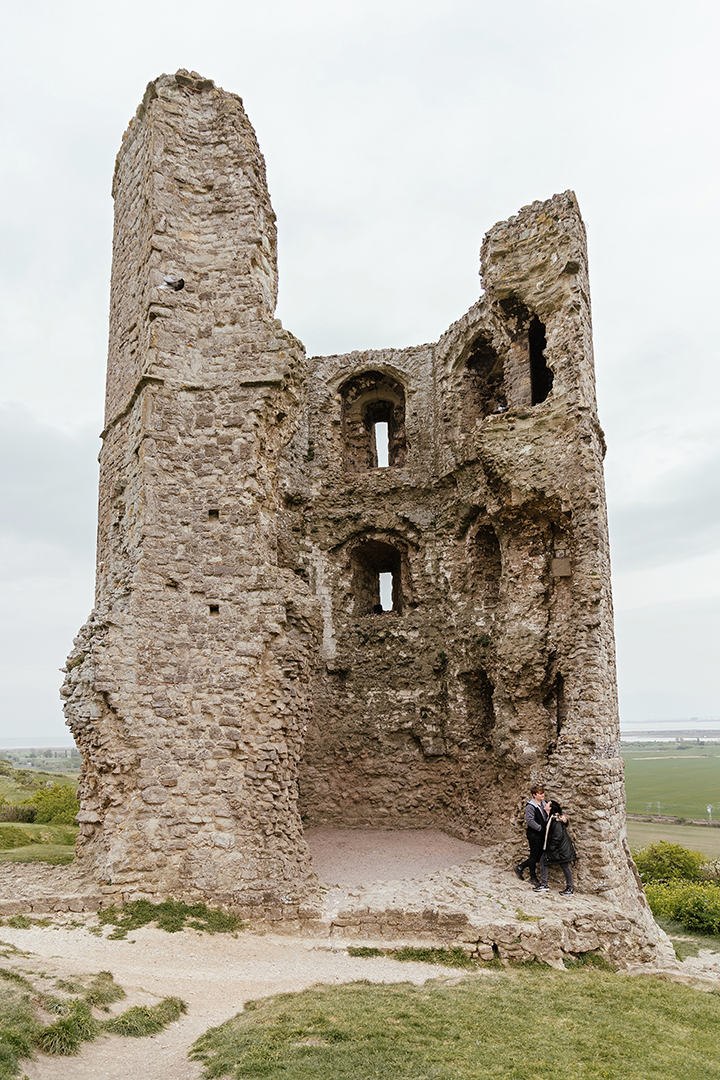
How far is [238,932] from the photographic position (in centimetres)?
852

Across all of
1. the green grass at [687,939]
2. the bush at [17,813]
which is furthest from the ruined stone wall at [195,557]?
the green grass at [687,939]

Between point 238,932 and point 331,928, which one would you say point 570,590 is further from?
point 238,932

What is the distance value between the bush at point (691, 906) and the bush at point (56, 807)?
12.4 metres

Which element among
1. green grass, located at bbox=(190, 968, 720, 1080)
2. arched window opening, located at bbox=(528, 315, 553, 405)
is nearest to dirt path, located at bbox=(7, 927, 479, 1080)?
green grass, located at bbox=(190, 968, 720, 1080)

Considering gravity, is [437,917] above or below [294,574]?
below

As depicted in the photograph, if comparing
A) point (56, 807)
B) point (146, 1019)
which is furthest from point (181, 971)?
point (56, 807)

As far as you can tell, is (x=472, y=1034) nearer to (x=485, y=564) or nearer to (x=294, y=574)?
(x=294, y=574)

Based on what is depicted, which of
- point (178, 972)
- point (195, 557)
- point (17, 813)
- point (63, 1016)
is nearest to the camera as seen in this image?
point (63, 1016)

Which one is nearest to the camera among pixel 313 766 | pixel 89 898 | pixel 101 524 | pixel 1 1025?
pixel 1 1025

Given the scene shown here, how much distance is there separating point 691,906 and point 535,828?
6994mm

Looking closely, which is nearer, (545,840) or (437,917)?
(437,917)

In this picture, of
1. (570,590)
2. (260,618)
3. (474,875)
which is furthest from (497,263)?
(474,875)

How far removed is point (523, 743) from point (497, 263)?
872 centimetres

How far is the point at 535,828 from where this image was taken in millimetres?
10367
